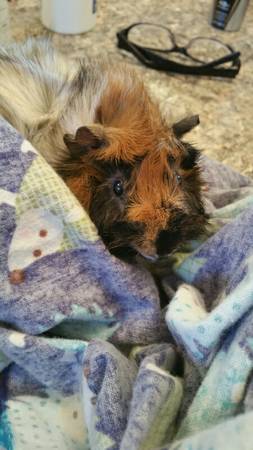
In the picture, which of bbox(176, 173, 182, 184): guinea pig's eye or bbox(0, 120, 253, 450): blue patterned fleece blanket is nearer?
bbox(0, 120, 253, 450): blue patterned fleece blanket

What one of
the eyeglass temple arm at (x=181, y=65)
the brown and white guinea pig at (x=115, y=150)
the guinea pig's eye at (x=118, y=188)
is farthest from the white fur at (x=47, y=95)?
the eyeglass temple arm at (x=181, y=65)

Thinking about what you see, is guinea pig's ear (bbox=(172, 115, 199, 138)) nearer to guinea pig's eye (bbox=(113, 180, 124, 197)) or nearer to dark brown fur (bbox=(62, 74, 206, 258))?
dark brown fur (bbox=(62, 74, 206, 258))

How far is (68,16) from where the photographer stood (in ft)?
4.50

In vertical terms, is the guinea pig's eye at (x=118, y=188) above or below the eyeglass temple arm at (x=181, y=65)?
above

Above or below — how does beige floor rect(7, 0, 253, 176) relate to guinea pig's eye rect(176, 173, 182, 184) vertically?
below

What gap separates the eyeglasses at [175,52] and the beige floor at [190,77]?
23mm

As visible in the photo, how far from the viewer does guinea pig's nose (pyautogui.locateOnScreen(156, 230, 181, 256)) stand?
63 centimetres

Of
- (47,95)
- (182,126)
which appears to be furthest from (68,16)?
(182,126)

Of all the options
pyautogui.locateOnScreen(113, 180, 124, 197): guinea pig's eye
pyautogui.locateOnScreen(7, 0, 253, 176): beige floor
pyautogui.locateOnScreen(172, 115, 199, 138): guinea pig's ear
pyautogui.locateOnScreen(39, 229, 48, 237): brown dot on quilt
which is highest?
pyautogui.locateOnScreen(172, 115, 199, 138): guinea pig's ear

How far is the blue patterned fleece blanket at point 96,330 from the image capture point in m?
0.55

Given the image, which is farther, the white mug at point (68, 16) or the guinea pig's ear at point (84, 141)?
the white mug at point (68, 16)

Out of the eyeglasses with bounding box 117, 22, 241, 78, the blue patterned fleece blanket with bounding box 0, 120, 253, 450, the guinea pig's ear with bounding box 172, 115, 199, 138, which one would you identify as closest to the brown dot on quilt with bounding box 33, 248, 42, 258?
the blue patterned fleece blanket with bounding box 0, 120, 253, 450

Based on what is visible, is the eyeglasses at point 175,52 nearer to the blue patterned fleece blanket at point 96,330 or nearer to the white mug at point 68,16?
the white mug at point 68,16

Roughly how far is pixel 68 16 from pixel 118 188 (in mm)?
890
